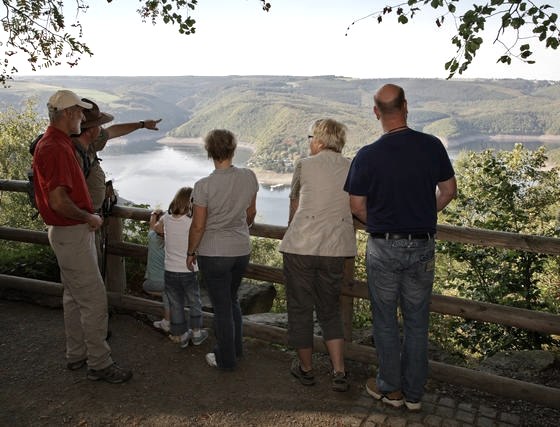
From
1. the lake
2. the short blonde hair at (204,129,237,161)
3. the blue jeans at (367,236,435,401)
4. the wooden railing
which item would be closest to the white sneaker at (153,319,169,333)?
the wooden railing

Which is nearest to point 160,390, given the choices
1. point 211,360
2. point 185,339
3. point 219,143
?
point 211,360

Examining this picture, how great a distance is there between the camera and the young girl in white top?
3832mm

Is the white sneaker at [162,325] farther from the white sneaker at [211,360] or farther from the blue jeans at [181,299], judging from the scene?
the white sneaker at [211,360]

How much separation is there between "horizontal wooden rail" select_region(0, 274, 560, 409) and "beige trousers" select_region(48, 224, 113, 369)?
1.06 metres

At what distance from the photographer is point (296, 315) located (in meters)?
3.49

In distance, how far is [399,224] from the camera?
2967 mm

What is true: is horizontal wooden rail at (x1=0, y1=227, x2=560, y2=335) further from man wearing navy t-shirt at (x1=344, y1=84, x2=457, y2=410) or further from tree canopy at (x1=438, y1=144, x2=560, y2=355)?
tree canopy at (x1=438, y1=144, x2=560, y2=355)

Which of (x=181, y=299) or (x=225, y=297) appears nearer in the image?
(x=225, y=297)

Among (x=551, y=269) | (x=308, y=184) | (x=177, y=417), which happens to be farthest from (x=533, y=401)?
(x=551, y=269)

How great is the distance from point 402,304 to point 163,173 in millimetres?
152283

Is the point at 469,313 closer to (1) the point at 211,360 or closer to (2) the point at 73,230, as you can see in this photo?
(1) the point at 211,360

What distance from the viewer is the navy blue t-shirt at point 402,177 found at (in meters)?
2.88

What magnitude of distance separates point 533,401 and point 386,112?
86.1 inches

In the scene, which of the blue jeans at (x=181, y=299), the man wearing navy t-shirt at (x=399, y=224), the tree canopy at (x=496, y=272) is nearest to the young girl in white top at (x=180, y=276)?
the blue jeans at (x=181, y=299)
